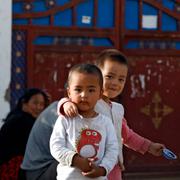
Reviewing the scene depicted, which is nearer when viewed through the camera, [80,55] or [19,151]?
[19,151]

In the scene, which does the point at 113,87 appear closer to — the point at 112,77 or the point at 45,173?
the point at 112,77

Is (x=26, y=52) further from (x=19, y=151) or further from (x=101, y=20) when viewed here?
(x=19, y=151)

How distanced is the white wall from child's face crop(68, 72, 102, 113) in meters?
4.07

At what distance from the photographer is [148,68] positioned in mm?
8133

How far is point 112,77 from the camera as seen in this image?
11.9ft

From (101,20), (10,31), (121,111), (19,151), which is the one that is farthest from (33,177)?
(101,20)

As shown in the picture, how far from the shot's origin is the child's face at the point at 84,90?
3.30 m

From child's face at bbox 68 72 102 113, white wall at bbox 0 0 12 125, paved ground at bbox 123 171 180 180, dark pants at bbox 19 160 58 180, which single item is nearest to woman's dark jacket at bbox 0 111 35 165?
dark pants at bbox 19 160 58 180

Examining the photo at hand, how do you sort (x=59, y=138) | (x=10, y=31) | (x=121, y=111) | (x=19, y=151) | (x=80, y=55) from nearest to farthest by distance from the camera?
(x=59, y=138)
(x=121, y=111)
(x=19, y=151)
(x=10, y=31)
(x=80, y=55)

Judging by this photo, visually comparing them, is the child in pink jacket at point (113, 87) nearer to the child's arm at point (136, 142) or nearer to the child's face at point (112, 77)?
the child's face at point (112, 77)

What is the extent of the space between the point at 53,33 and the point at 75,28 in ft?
0.90

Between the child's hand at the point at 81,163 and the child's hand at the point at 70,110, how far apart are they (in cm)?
21

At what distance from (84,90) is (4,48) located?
13.5 feet

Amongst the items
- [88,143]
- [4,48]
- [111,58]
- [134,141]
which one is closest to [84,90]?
[88,143]
